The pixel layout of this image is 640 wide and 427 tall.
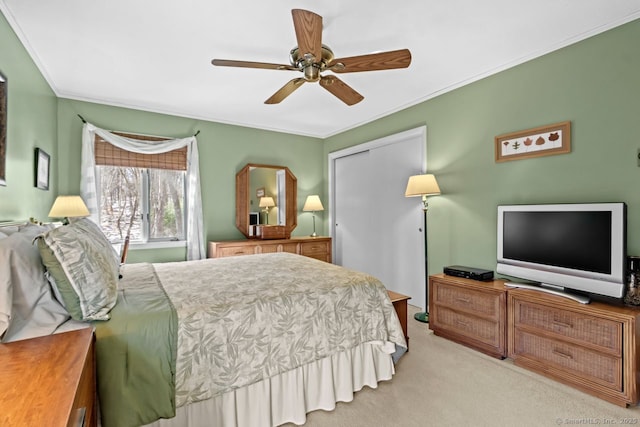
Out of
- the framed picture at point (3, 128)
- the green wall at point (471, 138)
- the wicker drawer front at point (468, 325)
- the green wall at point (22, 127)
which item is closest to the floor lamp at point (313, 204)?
the green wall at point (471, 138)

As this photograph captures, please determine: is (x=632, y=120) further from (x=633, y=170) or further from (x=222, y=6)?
(x=222, y=6)

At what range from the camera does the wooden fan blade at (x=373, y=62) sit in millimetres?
1980

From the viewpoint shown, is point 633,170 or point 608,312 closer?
point 608,312

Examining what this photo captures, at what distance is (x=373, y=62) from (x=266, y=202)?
120 inches

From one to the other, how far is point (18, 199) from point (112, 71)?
142cm

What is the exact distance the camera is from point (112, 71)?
114 inches

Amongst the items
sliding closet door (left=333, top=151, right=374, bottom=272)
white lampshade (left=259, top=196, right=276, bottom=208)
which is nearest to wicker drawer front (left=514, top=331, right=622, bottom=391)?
sliding closet door (left=333, top=151, right=374, bottom=272)

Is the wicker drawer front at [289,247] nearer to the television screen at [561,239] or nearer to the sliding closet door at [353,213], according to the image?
the sliding closet door at [353,213]

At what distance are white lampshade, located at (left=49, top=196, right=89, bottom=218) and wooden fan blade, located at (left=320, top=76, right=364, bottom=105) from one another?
258 cm

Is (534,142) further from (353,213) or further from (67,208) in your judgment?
(67,208)

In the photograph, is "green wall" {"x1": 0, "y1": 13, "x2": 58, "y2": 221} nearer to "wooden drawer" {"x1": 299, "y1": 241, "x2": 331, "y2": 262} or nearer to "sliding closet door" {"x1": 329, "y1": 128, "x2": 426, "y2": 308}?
"wooden drawer" {"x1": 299, "y1": 241, "x2": 331, "y2": 262}

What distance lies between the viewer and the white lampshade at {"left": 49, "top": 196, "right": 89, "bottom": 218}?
112 inches

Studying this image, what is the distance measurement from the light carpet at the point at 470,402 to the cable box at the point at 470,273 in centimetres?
68

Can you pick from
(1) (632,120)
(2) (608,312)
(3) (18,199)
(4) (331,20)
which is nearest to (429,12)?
(4) (331,20)
